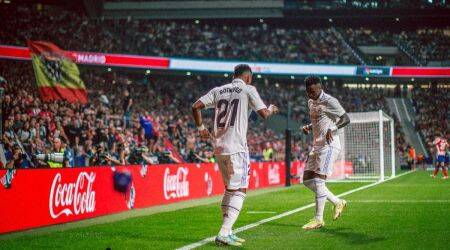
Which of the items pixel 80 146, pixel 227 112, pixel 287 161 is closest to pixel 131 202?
pixel 80 146

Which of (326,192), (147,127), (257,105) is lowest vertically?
(326,192)

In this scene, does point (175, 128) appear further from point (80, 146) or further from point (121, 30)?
point (121, 30)

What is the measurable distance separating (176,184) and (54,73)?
469 centimetres

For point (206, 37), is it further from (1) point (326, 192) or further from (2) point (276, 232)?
(2) point (276, 232)

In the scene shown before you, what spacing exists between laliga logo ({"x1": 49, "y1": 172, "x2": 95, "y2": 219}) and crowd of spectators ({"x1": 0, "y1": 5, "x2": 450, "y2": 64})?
26.7 metres

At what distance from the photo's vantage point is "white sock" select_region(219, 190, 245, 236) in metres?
8.34

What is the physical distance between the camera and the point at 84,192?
1352cm

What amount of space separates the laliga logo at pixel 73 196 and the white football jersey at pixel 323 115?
4.89 meters

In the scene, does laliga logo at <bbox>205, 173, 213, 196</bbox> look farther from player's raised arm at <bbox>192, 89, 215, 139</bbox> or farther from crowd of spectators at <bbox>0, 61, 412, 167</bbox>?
player's raised arm at <bbox>192, 89, 215, 139</bbox>

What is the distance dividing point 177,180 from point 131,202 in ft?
10.3

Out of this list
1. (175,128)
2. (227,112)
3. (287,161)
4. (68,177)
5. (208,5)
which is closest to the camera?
(227,112)

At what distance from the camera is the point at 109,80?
42688mm

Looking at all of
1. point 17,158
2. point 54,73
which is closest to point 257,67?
point 54,73

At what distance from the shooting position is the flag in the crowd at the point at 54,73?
1861 cm
